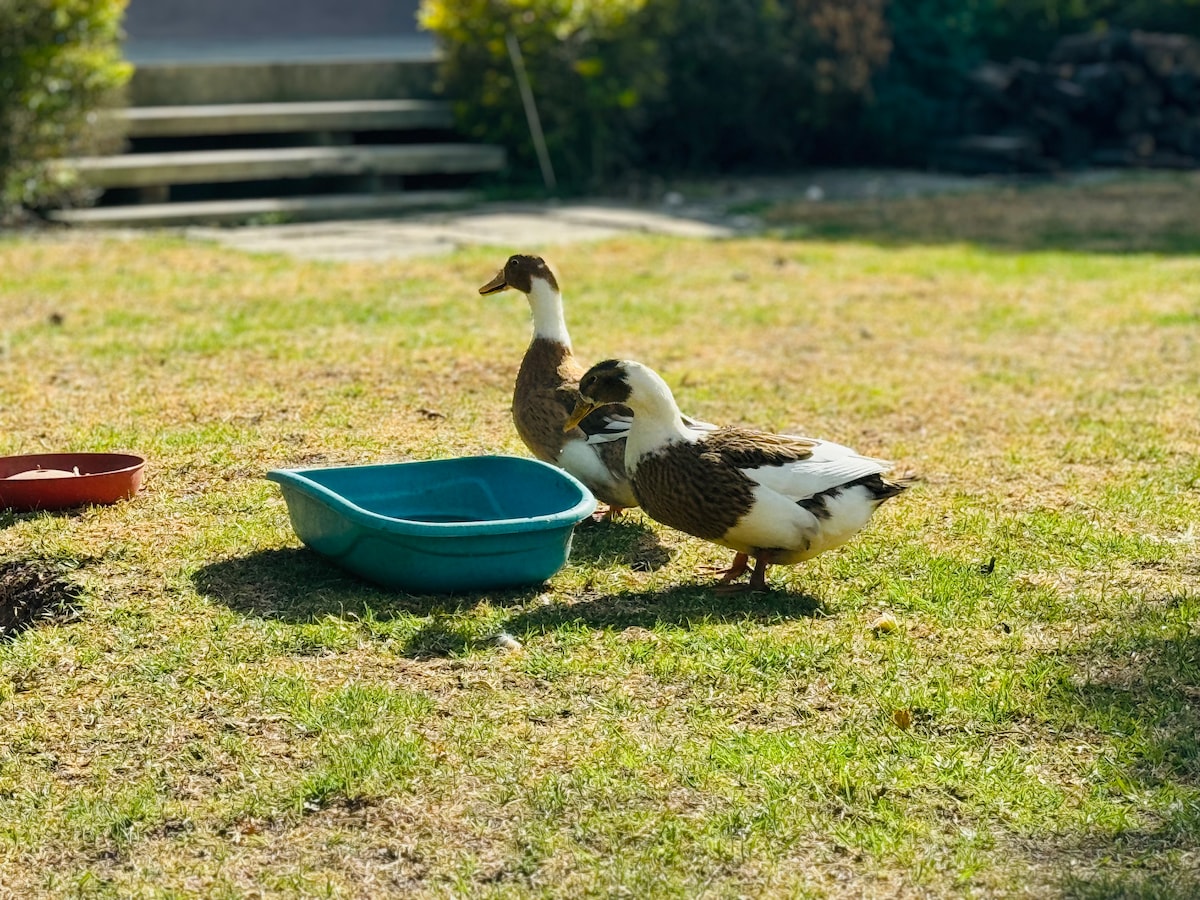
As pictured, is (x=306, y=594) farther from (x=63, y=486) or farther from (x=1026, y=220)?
(x=1026, y=220)

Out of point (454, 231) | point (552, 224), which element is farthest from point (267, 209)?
point (552, 224)

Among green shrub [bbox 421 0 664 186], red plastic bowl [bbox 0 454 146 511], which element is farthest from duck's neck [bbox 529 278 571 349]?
green shrub [bbox 421 0 664 186]

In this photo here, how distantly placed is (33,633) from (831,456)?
225cm

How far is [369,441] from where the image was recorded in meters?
6.14

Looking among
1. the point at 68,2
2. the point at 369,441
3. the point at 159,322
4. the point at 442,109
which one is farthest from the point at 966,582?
the point at 442,109

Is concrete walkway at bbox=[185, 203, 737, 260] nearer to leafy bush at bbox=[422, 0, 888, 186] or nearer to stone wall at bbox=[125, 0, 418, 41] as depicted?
leafy bush at bbox=[422, 0, 888, 186]

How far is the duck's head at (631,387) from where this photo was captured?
471 centimetres

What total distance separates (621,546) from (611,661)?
1.02 metres

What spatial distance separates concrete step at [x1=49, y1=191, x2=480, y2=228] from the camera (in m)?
11.9

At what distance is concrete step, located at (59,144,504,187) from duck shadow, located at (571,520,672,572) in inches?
302

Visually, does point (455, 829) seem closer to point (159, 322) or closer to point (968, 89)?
point (159, 322)

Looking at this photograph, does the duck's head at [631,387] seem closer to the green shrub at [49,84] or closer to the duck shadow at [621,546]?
the duck shadow at [621,546]

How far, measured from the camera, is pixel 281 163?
12680 mm

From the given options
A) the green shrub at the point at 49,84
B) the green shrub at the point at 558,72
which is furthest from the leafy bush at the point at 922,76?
the green shrub at the point at 49,84
